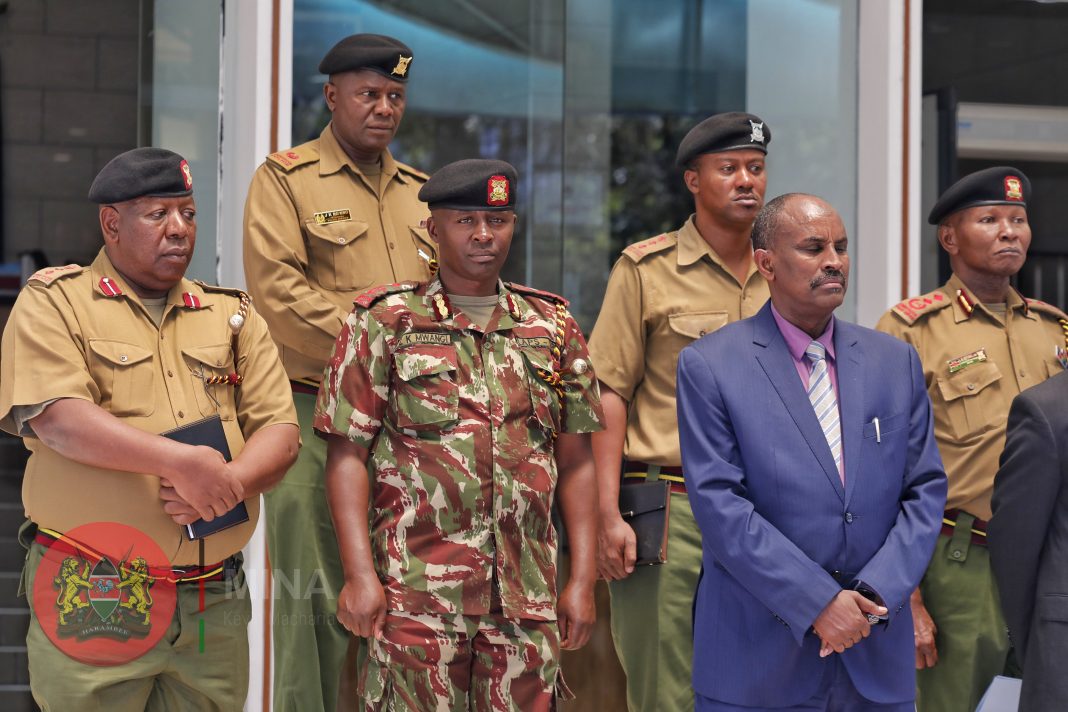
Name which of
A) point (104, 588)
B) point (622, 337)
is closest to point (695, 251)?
point (622, 337)

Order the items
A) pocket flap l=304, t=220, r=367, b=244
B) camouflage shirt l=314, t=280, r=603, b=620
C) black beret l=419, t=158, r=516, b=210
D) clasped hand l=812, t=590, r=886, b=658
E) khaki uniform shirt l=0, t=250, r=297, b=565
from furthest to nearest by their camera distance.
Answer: pocket flap l=304, t=220, r=367, b=244
black beret l=419, t=158, r=516, b=210
camouflage shirt l=314, t=280, r=603, b=620
khaki uniform shirt l=0, t=250, r=297, b=565
clasped hand l=812, t=590, r=886, b=658

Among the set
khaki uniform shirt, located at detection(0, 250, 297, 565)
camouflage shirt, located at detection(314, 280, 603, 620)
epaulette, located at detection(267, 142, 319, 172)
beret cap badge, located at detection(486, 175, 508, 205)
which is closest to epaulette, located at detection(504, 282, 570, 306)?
camouflage shirt, located at detection(314, 280, 603, 620)

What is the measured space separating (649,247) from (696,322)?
293mm

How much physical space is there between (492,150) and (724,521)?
283 cm

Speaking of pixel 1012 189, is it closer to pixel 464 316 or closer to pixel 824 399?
pixel 824 399

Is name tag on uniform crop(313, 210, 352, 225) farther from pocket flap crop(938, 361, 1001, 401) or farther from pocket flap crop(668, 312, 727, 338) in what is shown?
pocket flap crop(938, 361, 1001, 401)

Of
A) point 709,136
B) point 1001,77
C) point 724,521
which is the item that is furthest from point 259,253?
point 1001,77

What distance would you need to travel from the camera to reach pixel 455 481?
10.5 ft

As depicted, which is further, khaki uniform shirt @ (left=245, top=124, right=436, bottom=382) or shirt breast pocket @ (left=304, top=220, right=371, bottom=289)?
shirt breast pocket @ (left=304, top=220, right=371, bottom=289)

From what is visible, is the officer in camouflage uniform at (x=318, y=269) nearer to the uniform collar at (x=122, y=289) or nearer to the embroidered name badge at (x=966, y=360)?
the uniform collar at (x=122, y=289)

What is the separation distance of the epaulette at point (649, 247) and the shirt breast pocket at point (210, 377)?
127cm

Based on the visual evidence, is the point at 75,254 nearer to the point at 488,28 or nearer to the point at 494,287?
the point at 488,28

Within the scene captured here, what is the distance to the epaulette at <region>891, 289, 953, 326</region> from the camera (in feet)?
13.4

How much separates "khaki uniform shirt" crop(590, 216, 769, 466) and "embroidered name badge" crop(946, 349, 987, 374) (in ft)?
1.91
